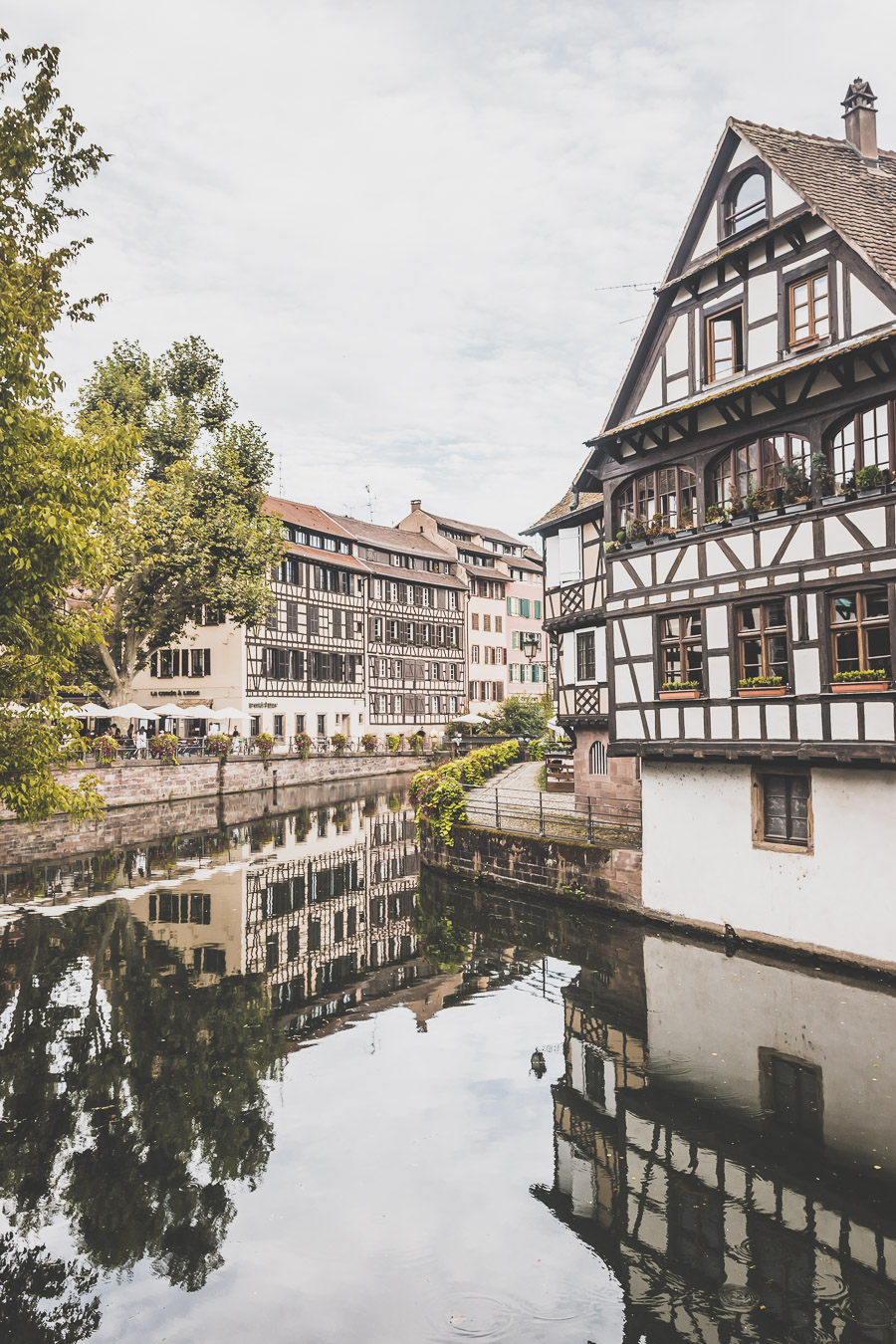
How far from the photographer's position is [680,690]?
1772 cm

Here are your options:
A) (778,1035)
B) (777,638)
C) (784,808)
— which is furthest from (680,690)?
(778,1035)

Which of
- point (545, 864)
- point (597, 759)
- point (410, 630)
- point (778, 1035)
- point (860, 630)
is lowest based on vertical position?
point (778, 1035)

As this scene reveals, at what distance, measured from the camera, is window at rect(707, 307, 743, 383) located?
57.4 ft

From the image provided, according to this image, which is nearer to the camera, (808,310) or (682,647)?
(808,310)

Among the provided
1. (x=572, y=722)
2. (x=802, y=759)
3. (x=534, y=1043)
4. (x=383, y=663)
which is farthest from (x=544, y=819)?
(x=383, y=663)

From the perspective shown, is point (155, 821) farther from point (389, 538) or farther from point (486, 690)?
point (486, 690)

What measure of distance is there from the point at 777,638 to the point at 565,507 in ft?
45.3

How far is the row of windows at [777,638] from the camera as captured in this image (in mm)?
14648

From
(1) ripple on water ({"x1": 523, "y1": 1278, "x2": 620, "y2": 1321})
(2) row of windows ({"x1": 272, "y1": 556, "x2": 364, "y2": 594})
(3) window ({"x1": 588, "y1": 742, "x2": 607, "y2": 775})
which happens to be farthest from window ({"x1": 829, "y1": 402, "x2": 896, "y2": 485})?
(2) row of windows ({"x1": 272, "y1": 556, "x2": 364, "y2": 594})

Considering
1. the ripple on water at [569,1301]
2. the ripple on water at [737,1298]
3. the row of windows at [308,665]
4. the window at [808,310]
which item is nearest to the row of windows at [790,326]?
the window at [808,310]

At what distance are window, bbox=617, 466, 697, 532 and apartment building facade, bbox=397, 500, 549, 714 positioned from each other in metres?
52.5

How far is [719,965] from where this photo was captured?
1541cm

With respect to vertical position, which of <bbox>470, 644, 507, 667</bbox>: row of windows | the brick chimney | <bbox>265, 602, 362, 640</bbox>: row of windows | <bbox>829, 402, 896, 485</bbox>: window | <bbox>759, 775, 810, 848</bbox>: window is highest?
the brick chimney

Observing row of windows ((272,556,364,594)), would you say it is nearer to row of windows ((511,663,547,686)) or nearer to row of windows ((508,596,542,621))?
row of windows ((508,596,542,621))
